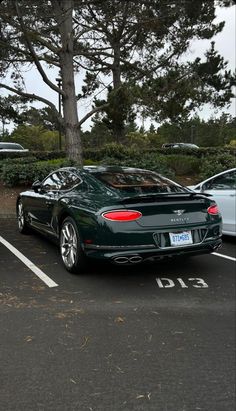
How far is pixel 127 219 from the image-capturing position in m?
4.99

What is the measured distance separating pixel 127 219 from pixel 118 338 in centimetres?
149

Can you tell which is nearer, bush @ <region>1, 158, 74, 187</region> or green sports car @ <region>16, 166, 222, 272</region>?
green sports car @ <region>16, 166, 222, 272</region>

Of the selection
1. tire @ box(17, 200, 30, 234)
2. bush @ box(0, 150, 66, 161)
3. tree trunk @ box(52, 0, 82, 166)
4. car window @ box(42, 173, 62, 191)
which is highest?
tree trunk @ box(52, 0, 82, 166)

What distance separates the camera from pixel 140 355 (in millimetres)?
3574

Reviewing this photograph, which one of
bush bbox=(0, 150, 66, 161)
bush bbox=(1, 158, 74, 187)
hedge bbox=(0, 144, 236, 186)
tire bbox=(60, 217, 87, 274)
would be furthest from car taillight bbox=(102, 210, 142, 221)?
bush bbox=(0, 150, 66, 161)

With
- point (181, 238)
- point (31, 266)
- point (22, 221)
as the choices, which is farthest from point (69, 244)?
point (22, 221)

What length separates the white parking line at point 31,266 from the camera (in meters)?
5.34

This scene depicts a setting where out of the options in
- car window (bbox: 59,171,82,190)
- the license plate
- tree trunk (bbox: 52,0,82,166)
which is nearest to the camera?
the license plate

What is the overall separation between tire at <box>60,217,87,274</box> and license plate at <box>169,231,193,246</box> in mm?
1069

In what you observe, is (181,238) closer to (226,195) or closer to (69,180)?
(69,180)

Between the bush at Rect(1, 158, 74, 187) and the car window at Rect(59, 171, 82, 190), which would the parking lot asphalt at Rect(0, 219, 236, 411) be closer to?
the car window at Rect(59, 171, 82, 190)

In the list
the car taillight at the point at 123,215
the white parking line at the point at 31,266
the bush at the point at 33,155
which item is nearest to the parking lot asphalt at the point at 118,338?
the white parking line at the point at 31,266

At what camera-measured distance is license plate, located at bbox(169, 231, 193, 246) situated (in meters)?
5.12

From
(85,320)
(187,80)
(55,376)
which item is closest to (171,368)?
(55,376)
